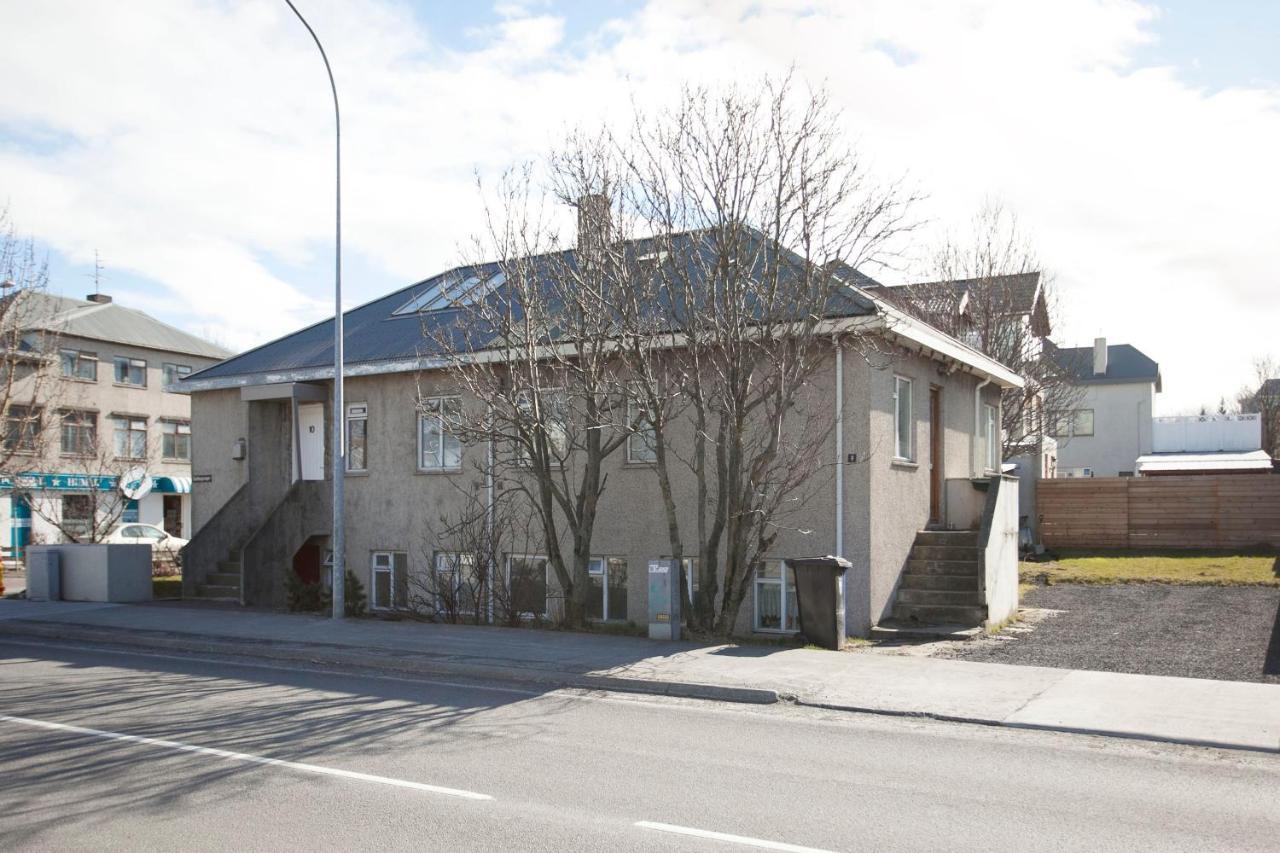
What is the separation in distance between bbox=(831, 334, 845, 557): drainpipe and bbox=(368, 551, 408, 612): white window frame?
8.57 metres

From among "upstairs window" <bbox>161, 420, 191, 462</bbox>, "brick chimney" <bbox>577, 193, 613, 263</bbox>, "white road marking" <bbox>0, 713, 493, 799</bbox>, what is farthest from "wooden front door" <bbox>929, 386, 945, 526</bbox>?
"upstairs window" <bbox>161, 420, 191, 462</bbox>

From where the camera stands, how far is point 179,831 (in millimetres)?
6328

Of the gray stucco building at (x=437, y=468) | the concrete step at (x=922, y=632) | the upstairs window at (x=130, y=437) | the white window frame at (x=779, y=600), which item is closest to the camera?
the concrete step at (x=922, y=632)

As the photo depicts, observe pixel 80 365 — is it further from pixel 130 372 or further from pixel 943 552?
pixel 943 552

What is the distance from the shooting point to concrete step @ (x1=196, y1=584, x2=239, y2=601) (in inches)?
834

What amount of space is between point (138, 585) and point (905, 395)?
14.5m

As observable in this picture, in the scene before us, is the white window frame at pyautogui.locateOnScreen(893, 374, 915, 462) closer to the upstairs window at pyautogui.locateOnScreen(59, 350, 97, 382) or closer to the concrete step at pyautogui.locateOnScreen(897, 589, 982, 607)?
the concrete step at pyautogui.locateOnScreen(897, 589, 982, 607)

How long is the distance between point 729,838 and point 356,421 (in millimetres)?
16525

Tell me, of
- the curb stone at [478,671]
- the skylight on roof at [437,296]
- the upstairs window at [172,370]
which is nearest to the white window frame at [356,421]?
the skylight on roof at [437,296]

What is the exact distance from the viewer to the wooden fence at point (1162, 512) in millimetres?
27812

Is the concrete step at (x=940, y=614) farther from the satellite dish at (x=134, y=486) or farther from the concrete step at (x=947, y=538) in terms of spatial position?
the satellite dish at (x=134, y=486)

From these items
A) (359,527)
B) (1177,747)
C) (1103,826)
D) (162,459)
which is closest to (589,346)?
(359,527)

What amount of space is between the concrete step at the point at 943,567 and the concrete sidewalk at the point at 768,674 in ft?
14.2

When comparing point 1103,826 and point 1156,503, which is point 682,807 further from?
point 1156,503
